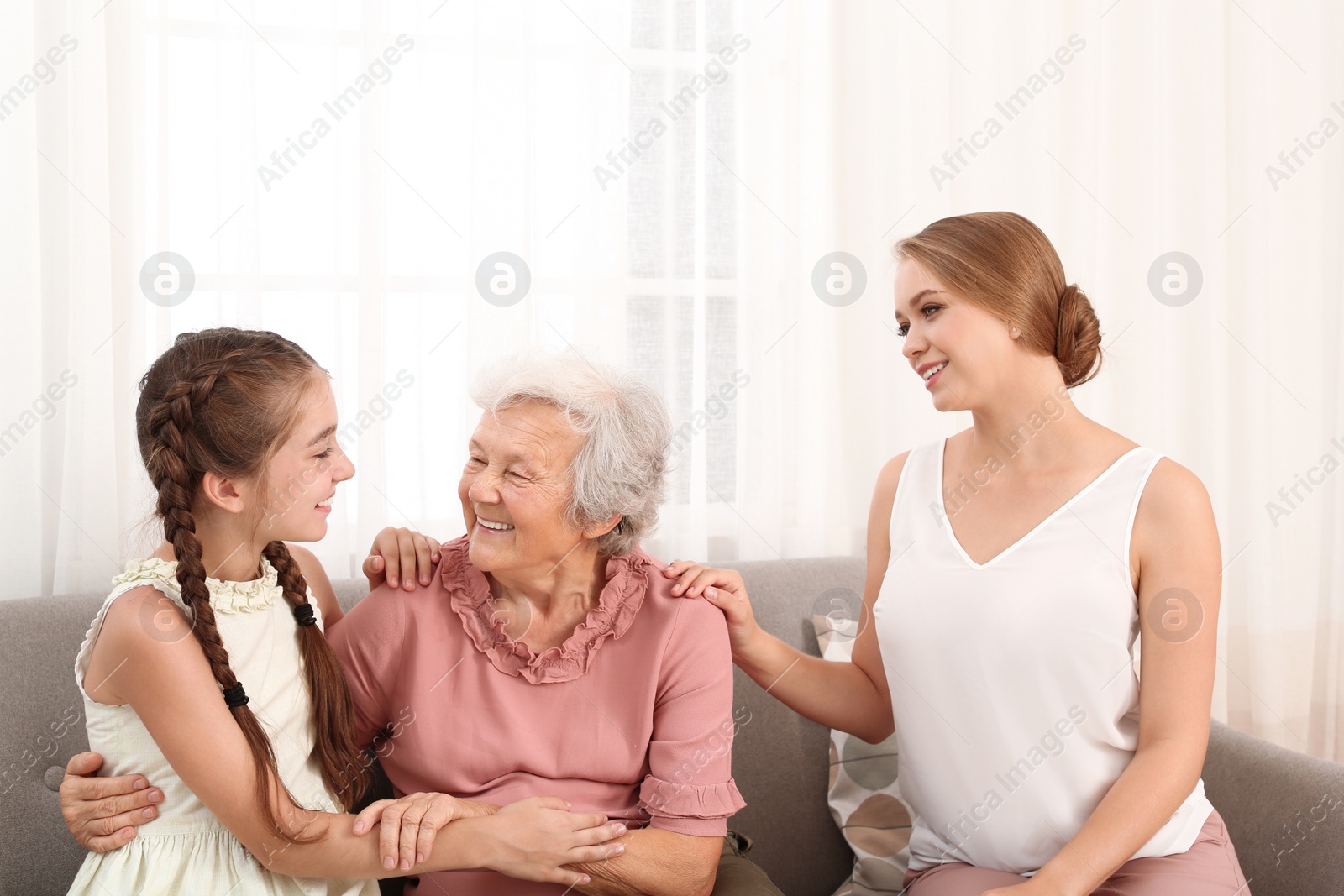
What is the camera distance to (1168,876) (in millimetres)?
1506

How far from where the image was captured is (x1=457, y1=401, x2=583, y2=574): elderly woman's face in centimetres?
154

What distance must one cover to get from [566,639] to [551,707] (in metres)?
0.11

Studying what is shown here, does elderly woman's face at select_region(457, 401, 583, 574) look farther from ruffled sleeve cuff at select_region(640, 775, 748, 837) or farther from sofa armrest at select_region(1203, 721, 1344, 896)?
sofa armrest at select_region(1203, 721, 1344, 896)

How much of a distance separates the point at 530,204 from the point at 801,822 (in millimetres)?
1427

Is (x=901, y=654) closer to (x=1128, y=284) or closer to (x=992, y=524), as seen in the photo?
(x=992, y=524)

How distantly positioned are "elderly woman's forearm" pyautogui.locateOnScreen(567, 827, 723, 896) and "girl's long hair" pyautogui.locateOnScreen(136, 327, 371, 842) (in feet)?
1.35

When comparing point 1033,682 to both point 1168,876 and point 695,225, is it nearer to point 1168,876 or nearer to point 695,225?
point 1168,876

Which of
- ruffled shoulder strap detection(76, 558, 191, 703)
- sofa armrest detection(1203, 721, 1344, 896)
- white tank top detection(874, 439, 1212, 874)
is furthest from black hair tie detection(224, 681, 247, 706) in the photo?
sofa armrest detection(1203, 721, 1344, 896)

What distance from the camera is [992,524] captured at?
5.46 ft

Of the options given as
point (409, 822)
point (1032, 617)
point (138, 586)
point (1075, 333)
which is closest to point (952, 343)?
point (1075, 333)

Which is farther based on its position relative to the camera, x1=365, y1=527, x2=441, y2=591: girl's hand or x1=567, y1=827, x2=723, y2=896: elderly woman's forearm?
x1=365, y1=527, x2=441, y2=591: girl's hand

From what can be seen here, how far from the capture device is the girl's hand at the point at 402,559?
5.42ft

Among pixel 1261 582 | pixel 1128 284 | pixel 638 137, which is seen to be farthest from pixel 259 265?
pixel 1261 582

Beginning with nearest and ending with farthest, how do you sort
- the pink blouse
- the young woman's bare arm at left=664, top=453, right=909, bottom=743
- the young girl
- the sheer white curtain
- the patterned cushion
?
the young girl, the pink blouse, the young woman's bare arm at left=664, top=453, right=909, bottom=743, the patterned cushion, the sheer white curtain
